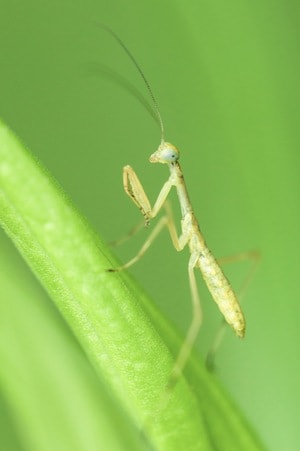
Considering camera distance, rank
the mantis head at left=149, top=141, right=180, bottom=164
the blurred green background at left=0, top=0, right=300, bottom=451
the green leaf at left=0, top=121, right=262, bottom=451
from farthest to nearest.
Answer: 1. the mantis head at left=149, top=141, right=180, bottom=164
2. the blurred green background at left=0, top=0, right=300, bottom=451
3. the green leaf at left=0, top=121, right=262, bottom=451

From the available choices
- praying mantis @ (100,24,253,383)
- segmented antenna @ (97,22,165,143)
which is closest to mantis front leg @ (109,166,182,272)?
praying mantis @ (100,24,253,383)

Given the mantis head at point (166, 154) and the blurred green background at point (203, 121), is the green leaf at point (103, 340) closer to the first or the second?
the blurred green background at point (203, 121)

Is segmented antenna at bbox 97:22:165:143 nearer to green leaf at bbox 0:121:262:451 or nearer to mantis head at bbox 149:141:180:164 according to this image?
mantis head at bbox 149:141:180:164

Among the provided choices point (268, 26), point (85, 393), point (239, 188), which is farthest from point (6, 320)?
point (268, 26)

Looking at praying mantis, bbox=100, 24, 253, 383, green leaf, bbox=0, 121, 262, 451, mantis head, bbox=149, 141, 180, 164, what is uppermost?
green leaf, bbox=0, 121, 262, 451

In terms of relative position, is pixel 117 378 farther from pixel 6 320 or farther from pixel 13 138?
pixel 13 138

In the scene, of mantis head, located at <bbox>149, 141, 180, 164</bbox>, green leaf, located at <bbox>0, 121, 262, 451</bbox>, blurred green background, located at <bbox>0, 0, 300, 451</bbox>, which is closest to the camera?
green leaf, located at <bbox>0, 121, 262, 451</bbox>
